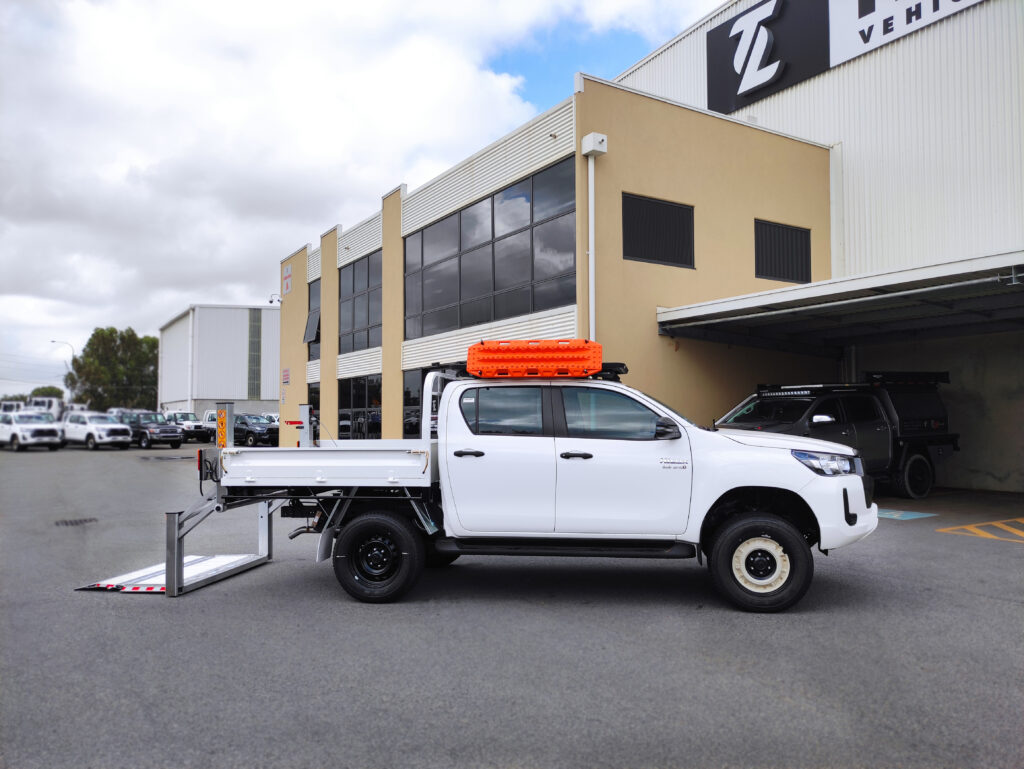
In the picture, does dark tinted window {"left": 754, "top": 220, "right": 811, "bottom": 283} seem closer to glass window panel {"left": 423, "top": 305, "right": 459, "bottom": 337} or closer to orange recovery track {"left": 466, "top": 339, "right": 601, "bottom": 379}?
glass window panel {"left": 423, "top": 305, "right": 459, "bottom": 337}

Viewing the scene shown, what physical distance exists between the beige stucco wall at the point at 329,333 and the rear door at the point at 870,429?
52.3 ft

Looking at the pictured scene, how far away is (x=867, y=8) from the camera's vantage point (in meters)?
17.4

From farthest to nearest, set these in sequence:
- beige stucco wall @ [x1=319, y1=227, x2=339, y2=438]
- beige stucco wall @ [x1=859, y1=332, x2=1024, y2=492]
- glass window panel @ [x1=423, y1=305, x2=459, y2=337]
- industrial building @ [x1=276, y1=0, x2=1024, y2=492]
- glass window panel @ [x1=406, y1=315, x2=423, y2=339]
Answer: beige stucco wall @ [x1=319, y1=227, x2=339, y2=438] → glass window panel @ [x1=406, y1=315, x2=423, y2=339] → glass window panel @ [x1=423, y1=305, x2=459, y2=337] → beige stucco wall @ [x1=859, y1=332, x2=1024, y2=492] → industrial building @ [x1=276, y1=0, x2=1024, y2=492]

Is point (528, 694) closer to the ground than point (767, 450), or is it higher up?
closer to the ground

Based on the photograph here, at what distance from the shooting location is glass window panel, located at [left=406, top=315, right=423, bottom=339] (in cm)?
1973

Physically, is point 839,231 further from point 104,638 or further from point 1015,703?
point 104,638

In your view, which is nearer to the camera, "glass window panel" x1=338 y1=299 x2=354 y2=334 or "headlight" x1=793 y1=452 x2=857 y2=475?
"headlight" x1=793 y1=452 x2=857 y2=475

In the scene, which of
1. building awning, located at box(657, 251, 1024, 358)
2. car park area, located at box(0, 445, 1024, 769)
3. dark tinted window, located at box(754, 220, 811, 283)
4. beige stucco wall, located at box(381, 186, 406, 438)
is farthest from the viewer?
beige stucco wall, located at box(381, 186, 406, 438)

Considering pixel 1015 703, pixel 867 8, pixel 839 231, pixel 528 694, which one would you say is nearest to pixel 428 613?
pixel 528 694

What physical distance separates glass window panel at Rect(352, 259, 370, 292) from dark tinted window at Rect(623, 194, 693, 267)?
1077 cm

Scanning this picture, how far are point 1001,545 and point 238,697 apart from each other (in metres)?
8.87

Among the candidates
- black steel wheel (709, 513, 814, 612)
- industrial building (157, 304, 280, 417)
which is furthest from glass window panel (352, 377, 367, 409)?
industrial building (157, 304, 280, 417)

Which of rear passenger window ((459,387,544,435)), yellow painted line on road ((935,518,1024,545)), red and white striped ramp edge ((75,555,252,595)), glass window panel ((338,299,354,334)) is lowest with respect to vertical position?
yellow painted line on road ((935,518,1024,545))

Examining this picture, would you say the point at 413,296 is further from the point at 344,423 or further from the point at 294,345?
the point at 294,345
